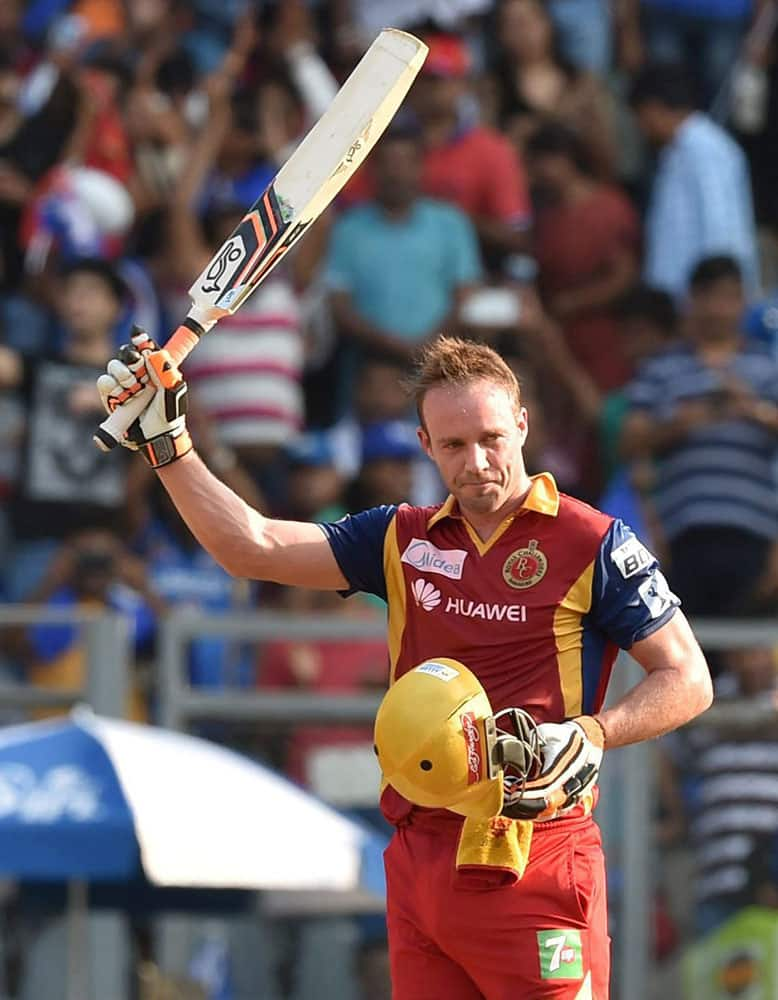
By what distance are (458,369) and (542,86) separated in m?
7.66

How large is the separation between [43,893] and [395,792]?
13.7 ft

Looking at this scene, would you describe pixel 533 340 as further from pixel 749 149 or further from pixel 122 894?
pixel 122 894

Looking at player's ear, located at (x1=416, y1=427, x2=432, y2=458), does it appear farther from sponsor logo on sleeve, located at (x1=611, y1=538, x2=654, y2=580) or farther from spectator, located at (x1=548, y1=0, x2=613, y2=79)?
spectator, located at (x1=548, y1=0, x2=613, y2=79)

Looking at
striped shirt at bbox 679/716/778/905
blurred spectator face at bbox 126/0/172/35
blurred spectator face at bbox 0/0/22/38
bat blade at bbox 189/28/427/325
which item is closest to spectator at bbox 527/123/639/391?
blurred spectator face at bbox 126/0/172/35

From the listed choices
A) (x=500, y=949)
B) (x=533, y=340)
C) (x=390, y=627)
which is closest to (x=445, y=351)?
(x=390, y=627)

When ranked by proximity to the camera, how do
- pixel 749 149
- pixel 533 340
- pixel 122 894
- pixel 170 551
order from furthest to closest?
1. pixel 749 149
2. pixel 533 340
3. pixel 170 551
4. pixel 122 894

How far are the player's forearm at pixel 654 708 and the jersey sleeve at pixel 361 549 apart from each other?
2.37ft

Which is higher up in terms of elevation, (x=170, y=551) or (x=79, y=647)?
(x=170, y=551)

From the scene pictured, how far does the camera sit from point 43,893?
29.6ft

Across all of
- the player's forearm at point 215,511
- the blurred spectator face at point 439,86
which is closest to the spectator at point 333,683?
the blurred spectator face at point 439,86

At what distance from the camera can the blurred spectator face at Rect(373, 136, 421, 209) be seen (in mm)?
11234

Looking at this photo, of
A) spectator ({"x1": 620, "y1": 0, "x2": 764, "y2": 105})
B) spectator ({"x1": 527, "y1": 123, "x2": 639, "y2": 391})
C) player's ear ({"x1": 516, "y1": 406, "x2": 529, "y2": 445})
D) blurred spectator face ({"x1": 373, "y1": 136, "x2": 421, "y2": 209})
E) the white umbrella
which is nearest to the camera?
player's ear ({"x1": 516, "y1": 406, "x2": 529, "y2": 445})

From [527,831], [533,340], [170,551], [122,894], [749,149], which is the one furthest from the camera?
[749,149]

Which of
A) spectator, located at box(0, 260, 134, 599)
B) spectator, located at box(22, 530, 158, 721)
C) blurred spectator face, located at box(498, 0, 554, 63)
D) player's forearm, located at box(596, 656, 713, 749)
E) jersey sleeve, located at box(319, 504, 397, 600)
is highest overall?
blurred spectator face, located at box(498, 0, 554, 63)
